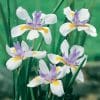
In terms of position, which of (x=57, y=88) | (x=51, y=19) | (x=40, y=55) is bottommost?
(x=57, y=88)

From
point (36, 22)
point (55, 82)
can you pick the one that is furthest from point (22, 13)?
point (55, 82)

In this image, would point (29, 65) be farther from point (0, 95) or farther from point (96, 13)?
point (96, 13)

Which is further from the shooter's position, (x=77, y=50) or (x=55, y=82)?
(x=77, y=50)

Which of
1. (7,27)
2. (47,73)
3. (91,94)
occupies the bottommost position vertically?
(91,94)

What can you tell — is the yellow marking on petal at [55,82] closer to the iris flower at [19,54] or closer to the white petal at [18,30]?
the iris flower at [19,54]

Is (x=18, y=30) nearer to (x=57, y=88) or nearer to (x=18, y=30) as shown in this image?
(x=18, y=30)

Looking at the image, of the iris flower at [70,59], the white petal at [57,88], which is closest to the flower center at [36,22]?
the iris flower at [70,59]

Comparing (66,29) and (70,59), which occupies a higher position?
(66,29)

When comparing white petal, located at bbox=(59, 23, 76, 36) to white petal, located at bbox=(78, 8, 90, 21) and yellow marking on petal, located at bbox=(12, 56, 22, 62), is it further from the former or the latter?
yellow marking on petal, located at bbox=(12, 56, 22, 62)

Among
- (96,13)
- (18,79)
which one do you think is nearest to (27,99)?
(18,79)
